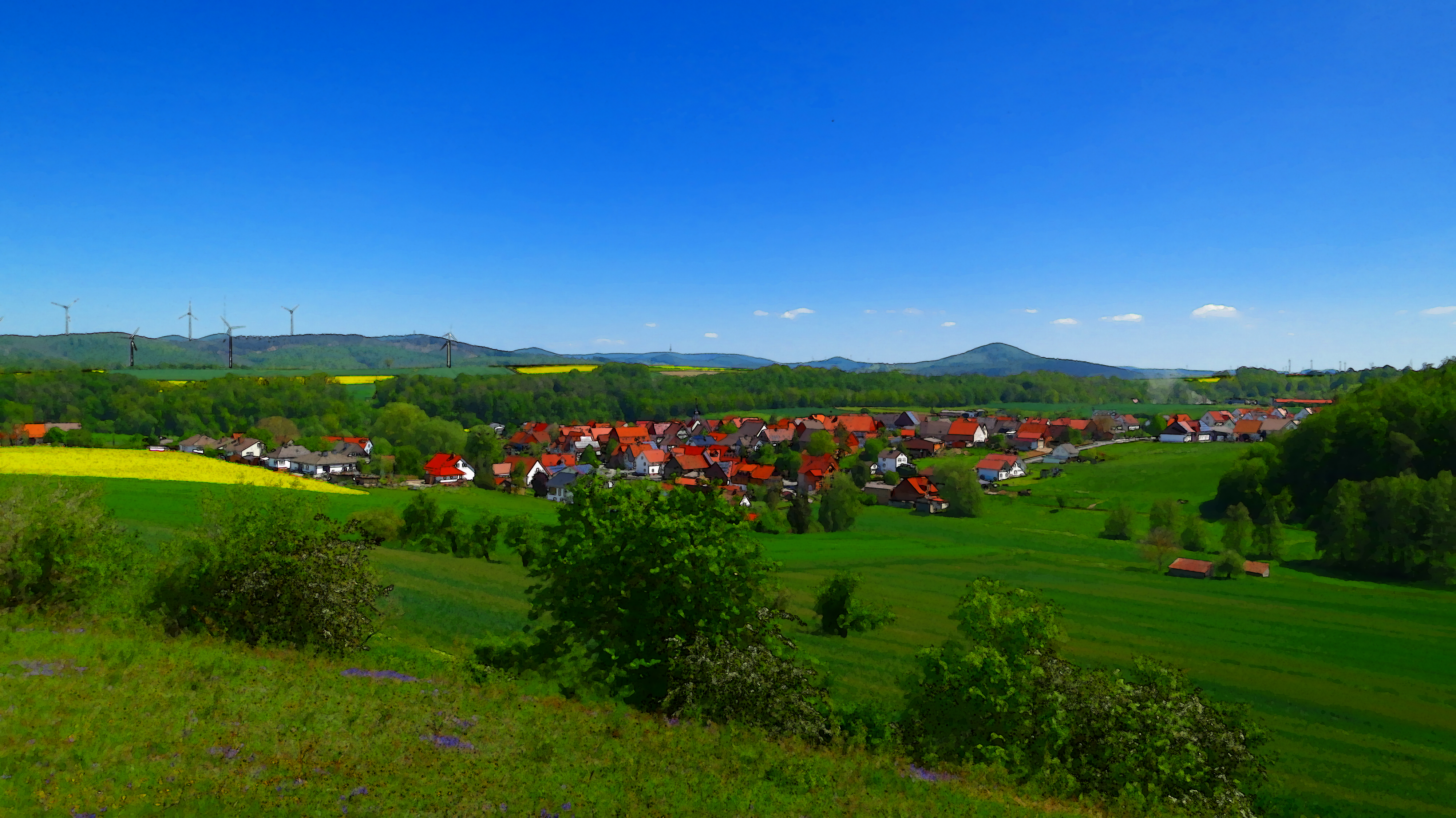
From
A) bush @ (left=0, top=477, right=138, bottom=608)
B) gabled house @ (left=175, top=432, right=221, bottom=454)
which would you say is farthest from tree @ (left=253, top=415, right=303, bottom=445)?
bush @ (left=0, top=477, right=138, bottom=608)

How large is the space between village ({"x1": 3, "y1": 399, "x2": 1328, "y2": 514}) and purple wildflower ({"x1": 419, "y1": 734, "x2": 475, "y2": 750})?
215 ft

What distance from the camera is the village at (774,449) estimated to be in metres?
107

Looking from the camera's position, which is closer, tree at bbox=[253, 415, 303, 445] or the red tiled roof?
the red tiled roof

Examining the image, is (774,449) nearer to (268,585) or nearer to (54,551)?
(54,551)

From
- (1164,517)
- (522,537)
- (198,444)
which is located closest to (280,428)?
(198,444)

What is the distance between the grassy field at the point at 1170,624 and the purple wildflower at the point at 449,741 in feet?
27.7

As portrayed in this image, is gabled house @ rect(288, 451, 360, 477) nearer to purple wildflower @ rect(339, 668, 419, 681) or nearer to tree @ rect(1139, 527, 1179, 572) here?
tree @ rect(1139, 527, 1179, 572)

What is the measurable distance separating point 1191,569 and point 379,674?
212 ft

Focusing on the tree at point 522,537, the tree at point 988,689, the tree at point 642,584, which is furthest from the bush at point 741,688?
the tree at point 522,537

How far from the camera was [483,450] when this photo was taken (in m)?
121

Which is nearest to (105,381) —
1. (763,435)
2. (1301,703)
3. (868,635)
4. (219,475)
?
(219,475)

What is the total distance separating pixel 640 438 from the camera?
156000 millimetres

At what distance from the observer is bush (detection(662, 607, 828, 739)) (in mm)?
15867

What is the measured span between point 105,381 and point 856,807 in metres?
188
